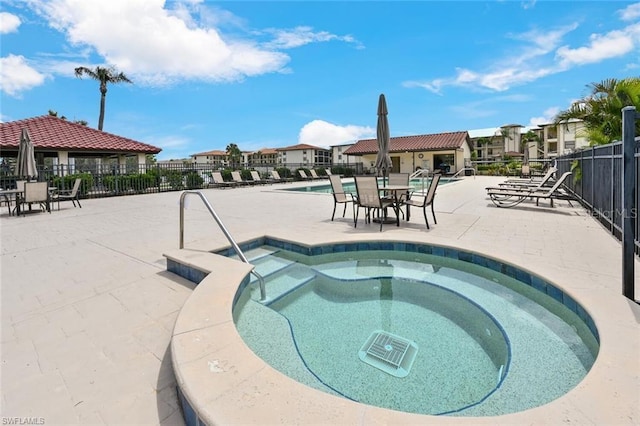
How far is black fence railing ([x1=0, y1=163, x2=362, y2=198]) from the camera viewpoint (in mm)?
12125

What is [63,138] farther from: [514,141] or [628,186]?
[514,141]

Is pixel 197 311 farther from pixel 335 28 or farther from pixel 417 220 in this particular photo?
pixel 335 28

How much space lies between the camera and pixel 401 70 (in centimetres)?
1934

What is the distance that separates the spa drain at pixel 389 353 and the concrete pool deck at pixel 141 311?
0.83 m

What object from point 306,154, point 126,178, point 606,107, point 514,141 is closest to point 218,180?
point 126,178

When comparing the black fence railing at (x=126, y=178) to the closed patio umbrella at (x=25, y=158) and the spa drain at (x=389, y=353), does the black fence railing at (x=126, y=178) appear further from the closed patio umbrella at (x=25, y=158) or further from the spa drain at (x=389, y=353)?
the spa drain at (x=389, y=353)

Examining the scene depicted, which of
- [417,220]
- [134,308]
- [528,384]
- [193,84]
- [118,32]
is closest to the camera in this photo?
[528,384]

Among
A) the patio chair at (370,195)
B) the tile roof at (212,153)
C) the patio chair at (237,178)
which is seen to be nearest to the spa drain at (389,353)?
the patio chair at (370,195)

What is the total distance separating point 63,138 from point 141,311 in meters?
18.1

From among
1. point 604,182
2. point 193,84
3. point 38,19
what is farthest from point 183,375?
point 193,84

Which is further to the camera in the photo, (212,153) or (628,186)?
(212,153)

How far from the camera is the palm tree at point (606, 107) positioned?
6.77m

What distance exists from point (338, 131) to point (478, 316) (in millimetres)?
102792

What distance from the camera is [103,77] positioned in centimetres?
2838
